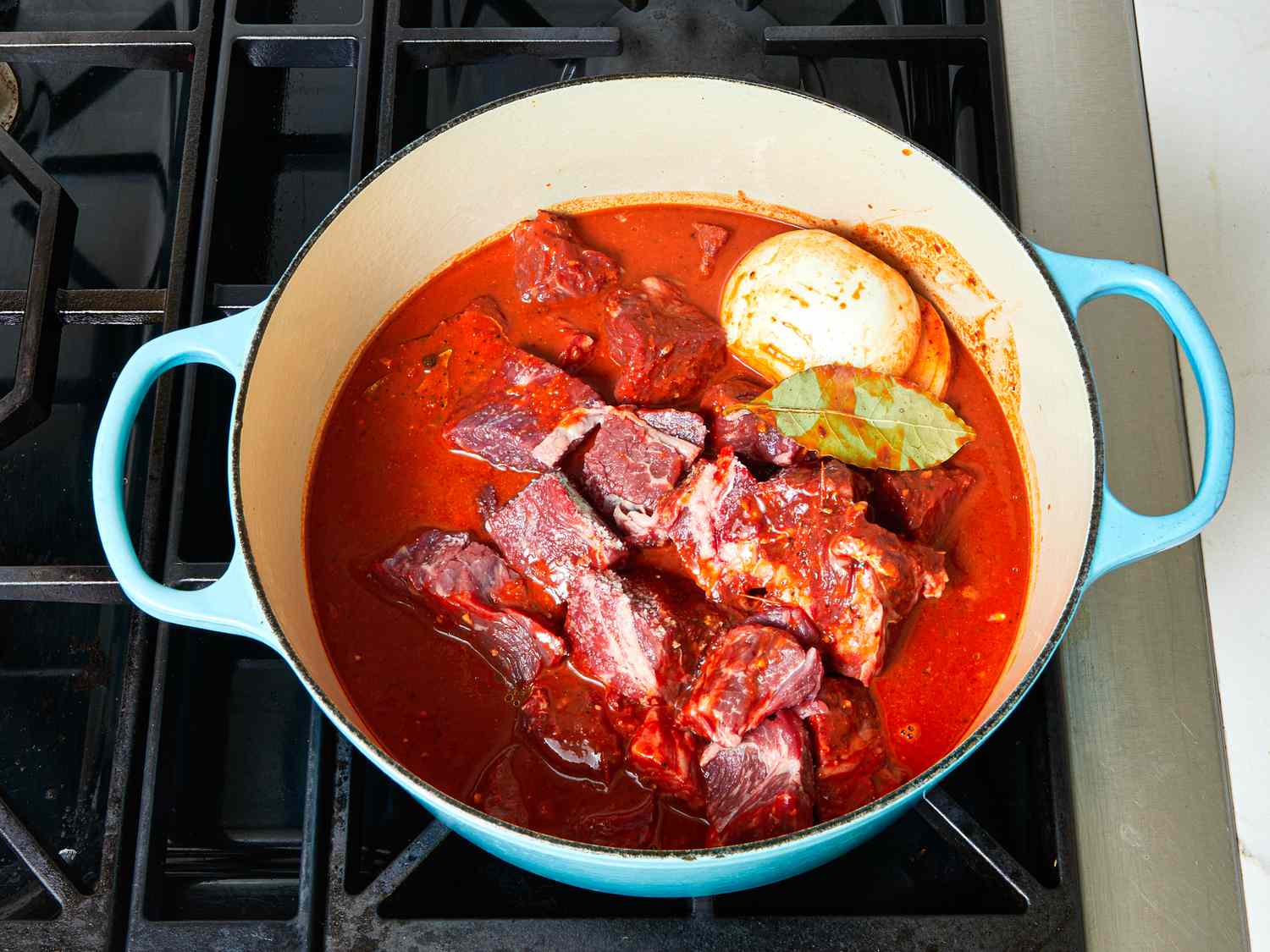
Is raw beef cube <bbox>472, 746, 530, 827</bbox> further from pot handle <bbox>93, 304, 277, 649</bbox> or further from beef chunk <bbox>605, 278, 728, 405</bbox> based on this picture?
beef chunk <bbox>605, 278, 728, 405</bbox>

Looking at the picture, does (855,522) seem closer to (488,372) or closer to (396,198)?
(488,372)

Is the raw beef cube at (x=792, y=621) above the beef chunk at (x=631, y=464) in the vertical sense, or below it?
below

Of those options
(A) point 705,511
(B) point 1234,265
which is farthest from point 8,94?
(B) point 1234,265

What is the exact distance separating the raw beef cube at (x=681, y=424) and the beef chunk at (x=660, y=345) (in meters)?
0.08

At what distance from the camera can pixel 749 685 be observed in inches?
58.3

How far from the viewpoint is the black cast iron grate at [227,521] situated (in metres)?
1.49

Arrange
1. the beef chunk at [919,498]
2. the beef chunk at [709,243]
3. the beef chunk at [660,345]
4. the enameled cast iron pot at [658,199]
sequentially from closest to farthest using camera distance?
the enameled cast iron pot at [658,199] → the beef chunk at [919,498] → the beef chunk at [660,345] → the beef chunk at [709,243]

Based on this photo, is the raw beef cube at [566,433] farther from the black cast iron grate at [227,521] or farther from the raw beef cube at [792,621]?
the black cast iron grate at [227,521]

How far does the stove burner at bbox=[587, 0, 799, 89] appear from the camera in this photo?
6.66 feet

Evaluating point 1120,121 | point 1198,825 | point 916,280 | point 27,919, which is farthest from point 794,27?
point 27,919

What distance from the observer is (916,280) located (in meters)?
1.89

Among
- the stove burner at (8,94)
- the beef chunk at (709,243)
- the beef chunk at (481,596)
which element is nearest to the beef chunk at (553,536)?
the beef chunk at (481,596)

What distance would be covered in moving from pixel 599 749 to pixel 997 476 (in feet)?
2.57

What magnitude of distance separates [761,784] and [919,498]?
0.51 meters
